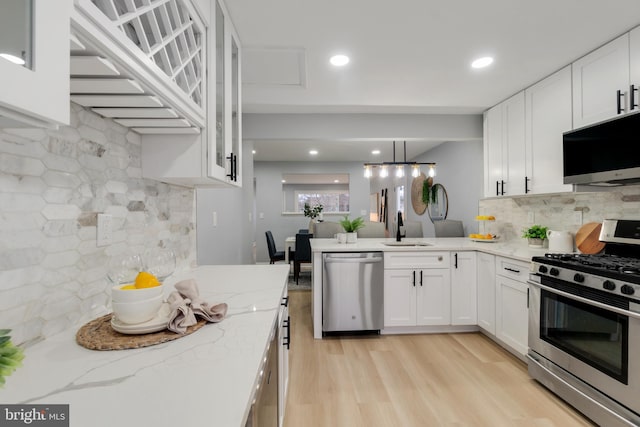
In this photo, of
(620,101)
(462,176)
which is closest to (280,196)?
(462,176)

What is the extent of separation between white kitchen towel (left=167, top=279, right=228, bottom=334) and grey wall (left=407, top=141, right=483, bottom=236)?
3531 mm

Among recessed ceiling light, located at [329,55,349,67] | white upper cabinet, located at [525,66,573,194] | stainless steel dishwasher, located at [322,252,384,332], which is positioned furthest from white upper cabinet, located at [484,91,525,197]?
recessed ceiling light, located at [329,55,349,67]

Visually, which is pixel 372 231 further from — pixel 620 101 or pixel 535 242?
pixel 620 101

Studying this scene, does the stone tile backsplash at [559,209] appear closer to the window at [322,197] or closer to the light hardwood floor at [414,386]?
the light hardwood floor at [414,386]

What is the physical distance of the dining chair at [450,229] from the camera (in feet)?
14.0

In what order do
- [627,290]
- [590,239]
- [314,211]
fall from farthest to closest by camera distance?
1. [314,211]
2. [590,239]
3. [627,290]

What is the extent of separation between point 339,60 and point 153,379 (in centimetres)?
228

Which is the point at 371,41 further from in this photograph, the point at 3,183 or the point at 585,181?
the point at 3,183

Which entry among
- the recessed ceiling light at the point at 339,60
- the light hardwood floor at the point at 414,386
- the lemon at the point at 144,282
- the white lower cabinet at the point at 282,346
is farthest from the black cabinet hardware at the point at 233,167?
the light hardwood floor at the point at 414,386

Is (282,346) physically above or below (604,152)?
below

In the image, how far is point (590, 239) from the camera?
228cm

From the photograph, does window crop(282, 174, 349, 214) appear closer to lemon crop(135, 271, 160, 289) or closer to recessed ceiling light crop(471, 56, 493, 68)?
recessed ceiling light crop(471, 56, 493, 68)

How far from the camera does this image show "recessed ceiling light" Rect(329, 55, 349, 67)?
2.24 m

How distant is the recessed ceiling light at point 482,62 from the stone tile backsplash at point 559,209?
3.95 ft
